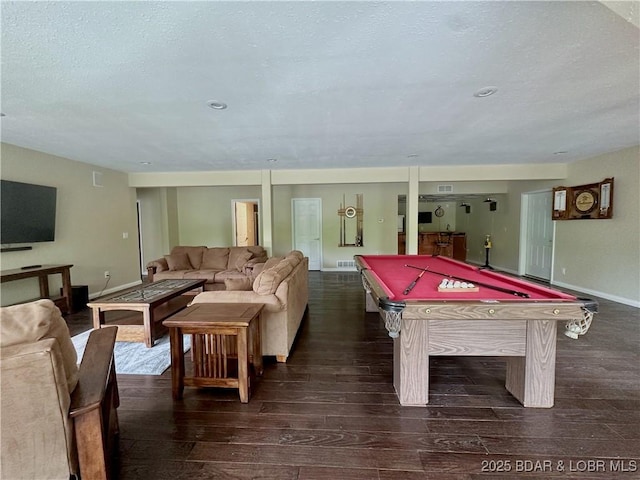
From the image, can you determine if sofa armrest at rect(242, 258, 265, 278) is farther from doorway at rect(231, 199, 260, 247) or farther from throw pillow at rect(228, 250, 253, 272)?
doorway at rect(231, 199, 260, 247)

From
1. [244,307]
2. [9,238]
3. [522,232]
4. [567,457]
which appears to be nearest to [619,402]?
[567,457]

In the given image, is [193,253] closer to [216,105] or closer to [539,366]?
[216,105]

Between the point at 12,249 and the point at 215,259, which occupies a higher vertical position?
the point at 12,249

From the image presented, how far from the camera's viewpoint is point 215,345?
2.35 metres

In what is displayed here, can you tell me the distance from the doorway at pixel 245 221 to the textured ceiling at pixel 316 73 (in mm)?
4240

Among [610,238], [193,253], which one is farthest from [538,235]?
[193,253]

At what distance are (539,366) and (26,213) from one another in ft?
19.2

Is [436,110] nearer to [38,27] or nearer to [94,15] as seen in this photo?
[94,15]

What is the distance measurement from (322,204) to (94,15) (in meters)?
6.49

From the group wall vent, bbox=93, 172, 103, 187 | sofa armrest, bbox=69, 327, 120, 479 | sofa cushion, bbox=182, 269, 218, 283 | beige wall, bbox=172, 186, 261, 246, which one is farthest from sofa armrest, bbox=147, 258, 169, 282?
sofa armrest, bbox=69, 327, 120, 479

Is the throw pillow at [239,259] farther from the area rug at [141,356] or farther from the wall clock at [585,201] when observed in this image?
the wall clock at [585,201]

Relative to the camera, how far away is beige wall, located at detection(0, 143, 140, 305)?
397 centimetres

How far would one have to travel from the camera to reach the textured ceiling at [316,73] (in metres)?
1.52

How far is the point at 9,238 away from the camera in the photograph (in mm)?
3766
